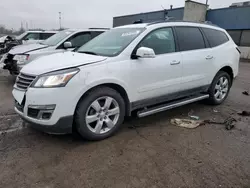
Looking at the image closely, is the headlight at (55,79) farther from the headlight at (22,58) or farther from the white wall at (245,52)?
the white wall at (245,52)

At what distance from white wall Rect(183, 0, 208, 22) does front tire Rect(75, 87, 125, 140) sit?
742 inches

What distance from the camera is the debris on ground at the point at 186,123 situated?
12.6 ft

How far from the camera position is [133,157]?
2822mm

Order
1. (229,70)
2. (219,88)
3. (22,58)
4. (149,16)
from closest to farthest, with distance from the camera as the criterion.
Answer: (219,88)
(229,70)
(22,58)
(149,16)

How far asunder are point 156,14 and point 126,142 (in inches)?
994

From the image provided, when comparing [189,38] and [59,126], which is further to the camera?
[189,38]

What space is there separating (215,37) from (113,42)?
244 cm

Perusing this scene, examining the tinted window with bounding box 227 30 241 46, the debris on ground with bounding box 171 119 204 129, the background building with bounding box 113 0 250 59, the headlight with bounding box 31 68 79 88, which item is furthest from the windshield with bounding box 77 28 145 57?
the tinted window with bounding box 227 30 241 46

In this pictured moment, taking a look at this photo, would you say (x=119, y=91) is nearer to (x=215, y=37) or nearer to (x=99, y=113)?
(x=99, y=113)

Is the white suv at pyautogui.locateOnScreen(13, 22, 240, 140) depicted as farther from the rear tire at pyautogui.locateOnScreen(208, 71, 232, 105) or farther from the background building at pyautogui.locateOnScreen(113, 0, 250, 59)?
the background building at pyautogui.locateOnScreen(113, 0, 250, 59)

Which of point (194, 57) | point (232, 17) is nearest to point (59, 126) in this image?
point (194, 57)

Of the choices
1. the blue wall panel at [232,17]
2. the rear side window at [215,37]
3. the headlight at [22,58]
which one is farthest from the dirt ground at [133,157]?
the blue wall panel at [232,17]

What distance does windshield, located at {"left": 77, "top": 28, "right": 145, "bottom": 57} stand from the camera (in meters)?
3.46

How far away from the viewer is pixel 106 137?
130 inches
